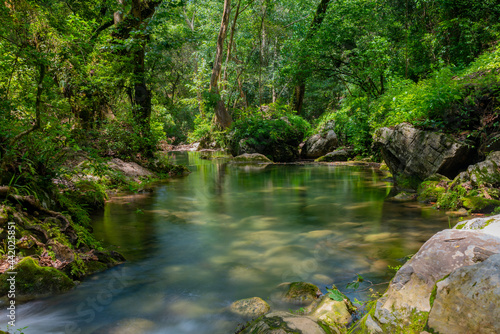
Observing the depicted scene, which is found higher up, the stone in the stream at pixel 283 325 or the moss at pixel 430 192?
the moss at pixel 430 192

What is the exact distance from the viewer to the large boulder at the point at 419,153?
7.94 meters

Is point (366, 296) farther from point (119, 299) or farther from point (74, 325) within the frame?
point (74, 325)

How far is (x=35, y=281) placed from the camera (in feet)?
10.7

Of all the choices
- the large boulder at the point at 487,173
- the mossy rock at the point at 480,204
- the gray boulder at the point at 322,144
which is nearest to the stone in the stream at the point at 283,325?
the mossy rock at the point at 480,204

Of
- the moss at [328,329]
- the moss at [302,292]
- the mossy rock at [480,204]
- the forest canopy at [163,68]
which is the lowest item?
the moss at [302,292]

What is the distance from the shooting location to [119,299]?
3.39 m

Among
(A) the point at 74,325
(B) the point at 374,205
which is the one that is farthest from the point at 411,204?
(A) the point at 74,325

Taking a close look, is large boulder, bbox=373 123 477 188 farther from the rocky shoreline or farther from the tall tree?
the tall tree

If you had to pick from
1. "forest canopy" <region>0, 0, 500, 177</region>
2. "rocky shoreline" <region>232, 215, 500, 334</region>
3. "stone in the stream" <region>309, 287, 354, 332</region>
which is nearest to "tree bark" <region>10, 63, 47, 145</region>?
"forest canopy" <region>0, 0, 500, 177</region>

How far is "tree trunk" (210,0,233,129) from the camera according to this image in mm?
19500

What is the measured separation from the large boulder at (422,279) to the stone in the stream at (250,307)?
3.55 feet

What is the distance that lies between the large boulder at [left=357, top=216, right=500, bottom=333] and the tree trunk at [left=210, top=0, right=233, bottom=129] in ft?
61.9

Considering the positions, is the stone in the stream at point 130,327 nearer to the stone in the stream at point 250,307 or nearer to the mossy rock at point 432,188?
the stone in the stream at point 250,307

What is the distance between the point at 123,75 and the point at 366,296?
8869mm
